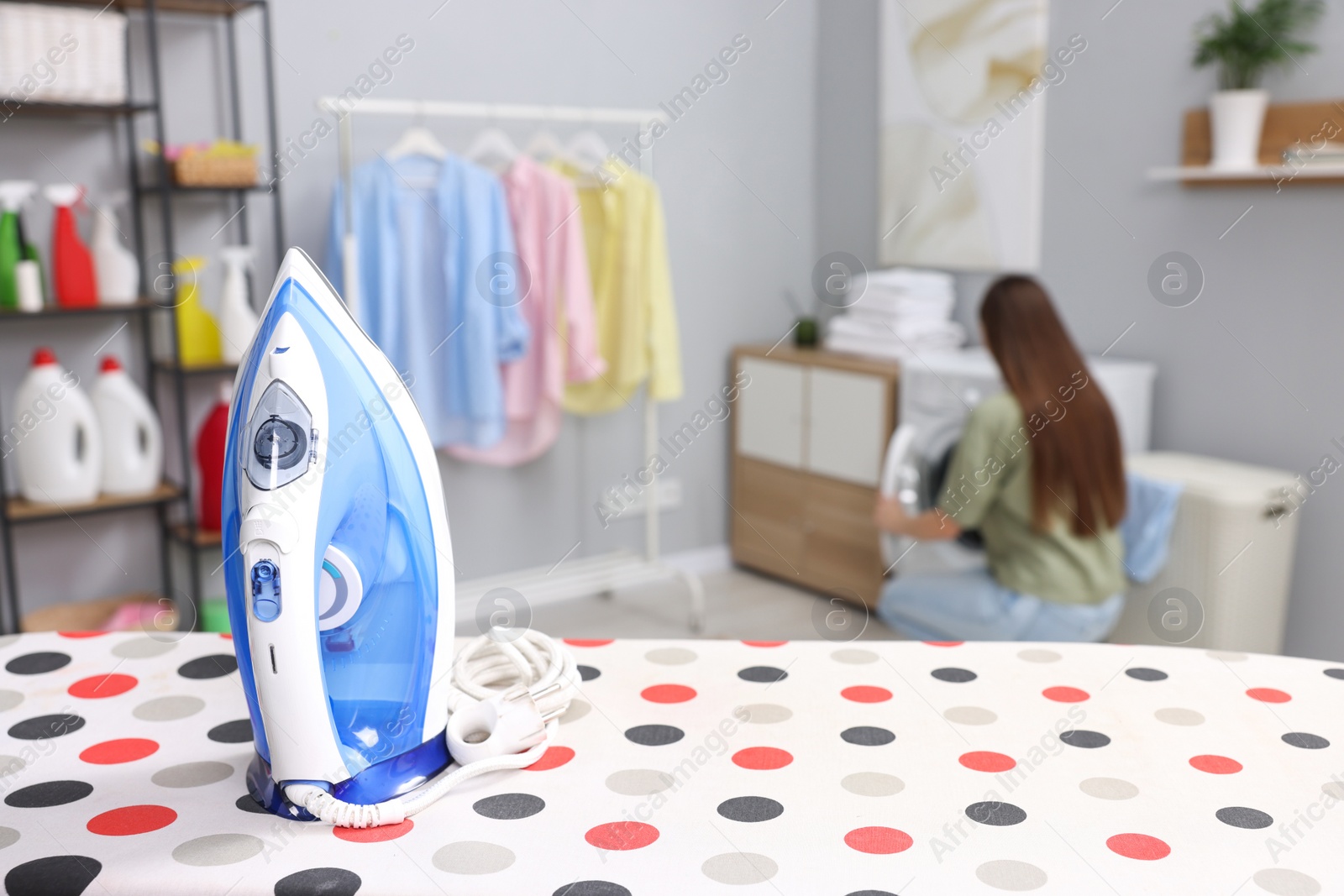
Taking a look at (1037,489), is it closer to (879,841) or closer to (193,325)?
(879,841)

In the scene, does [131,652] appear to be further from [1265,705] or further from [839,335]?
[839,335]

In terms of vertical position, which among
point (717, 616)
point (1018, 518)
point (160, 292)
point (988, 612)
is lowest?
point (717, 616)

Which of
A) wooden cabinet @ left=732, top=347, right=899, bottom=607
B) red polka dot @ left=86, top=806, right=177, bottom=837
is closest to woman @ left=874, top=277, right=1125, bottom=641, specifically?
wooden cabinet @ left=732, top=347, right=899, bottom=607

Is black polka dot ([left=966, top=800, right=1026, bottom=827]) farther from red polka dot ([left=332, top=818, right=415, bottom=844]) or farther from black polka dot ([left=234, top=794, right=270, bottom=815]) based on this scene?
black polka dot ([left=234, top=794, right=270, bottom=815])

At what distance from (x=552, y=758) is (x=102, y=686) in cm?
47

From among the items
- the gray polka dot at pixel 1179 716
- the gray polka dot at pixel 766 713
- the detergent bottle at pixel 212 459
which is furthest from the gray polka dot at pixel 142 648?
the detergent bottle at pixel 212 459

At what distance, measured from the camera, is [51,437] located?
2.72m

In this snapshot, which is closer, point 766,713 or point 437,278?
point 766,713

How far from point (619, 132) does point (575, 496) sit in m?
1.19

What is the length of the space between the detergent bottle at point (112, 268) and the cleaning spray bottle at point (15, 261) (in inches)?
5.4

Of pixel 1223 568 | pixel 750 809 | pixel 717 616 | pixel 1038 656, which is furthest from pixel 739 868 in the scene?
pixel 717 616

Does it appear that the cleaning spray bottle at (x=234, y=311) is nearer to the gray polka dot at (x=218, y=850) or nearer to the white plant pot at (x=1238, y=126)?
the gray polka dot at (x=218, y=850)

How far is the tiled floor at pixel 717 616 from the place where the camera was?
3469 millimetres

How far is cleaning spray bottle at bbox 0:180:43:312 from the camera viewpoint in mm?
2662
